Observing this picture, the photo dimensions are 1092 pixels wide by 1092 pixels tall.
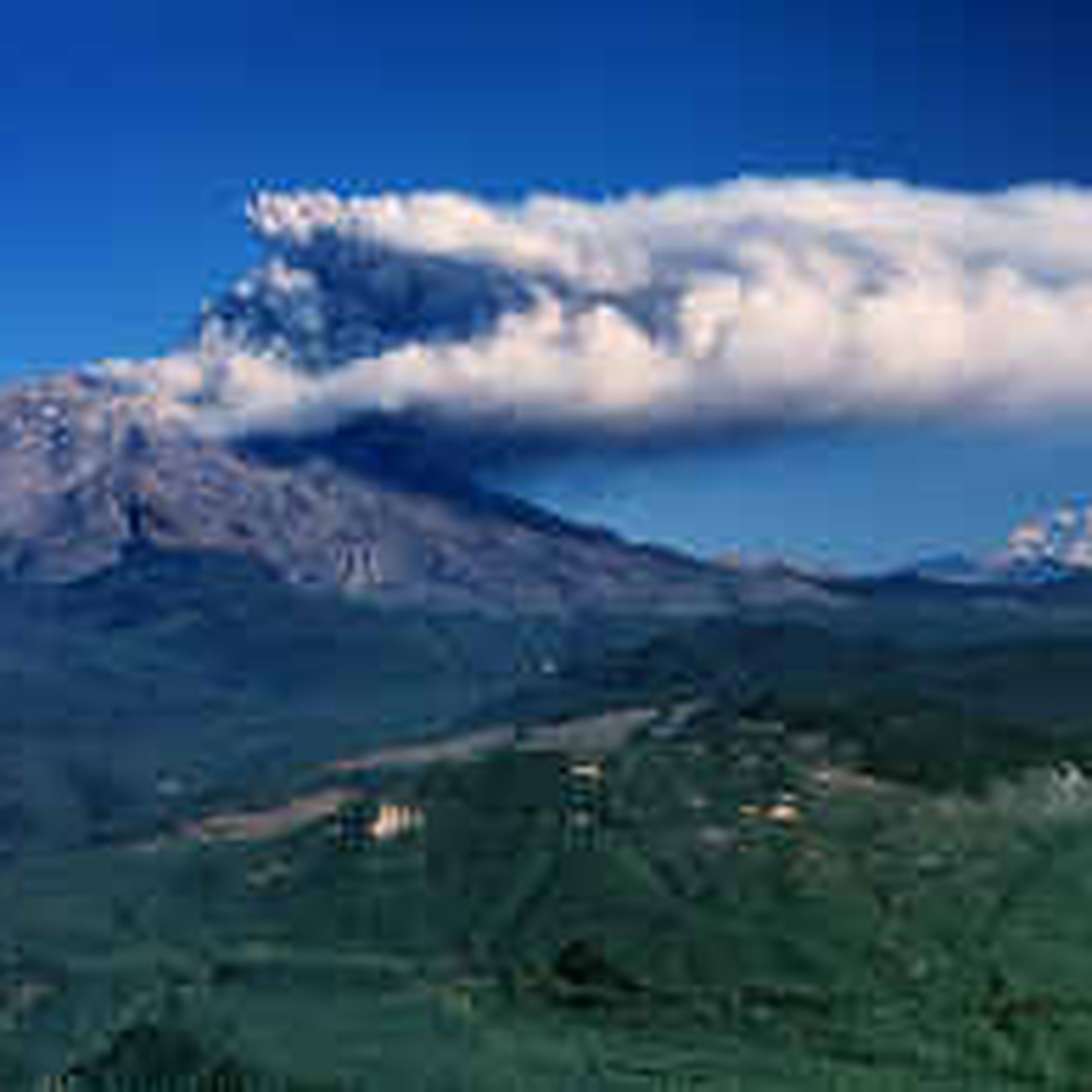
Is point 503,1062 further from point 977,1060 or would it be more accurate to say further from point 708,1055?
point 977,1060

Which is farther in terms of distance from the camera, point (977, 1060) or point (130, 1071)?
point (130, 1071)

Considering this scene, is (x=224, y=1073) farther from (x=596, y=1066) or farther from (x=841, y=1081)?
(x=841, y=1081)

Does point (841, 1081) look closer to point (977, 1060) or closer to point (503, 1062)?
point (977, 1060)

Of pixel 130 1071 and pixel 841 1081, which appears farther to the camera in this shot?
pixel 130 1071

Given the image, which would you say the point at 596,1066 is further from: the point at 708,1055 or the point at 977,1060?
the point at 977,1060

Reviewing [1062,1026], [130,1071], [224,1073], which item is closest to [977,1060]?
[1062,1026]

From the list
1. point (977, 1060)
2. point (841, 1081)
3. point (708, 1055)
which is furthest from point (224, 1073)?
point (977, 1060)

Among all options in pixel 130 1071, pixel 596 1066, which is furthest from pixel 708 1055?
pixel 130 1071
